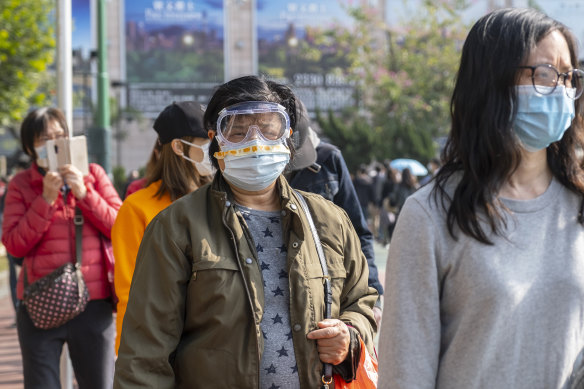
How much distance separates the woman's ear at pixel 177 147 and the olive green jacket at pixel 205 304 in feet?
Answer: 3.69

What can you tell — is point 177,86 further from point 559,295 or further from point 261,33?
point 559,295

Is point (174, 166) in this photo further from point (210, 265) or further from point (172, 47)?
point (172, 47)

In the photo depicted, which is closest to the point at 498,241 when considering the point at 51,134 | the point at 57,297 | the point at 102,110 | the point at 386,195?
the point at 57,297

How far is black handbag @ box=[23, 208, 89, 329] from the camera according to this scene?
13.4 ft

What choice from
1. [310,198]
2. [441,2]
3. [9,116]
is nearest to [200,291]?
[310,198]

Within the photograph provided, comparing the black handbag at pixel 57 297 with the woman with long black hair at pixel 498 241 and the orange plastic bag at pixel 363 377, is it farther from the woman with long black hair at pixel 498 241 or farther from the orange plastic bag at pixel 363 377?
the woman with long black hair at pixel 498 241

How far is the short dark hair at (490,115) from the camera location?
196cm

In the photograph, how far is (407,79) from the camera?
32.8m

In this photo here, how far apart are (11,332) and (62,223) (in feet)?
16.9

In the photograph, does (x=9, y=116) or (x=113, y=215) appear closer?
(x=113, y=215)

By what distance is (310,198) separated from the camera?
2891 mm

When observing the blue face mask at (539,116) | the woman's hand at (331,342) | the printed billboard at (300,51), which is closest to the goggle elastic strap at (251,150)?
the woman's hand at (331,342)

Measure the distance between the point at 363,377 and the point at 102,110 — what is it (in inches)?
345

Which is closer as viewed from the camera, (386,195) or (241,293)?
(241,293)
